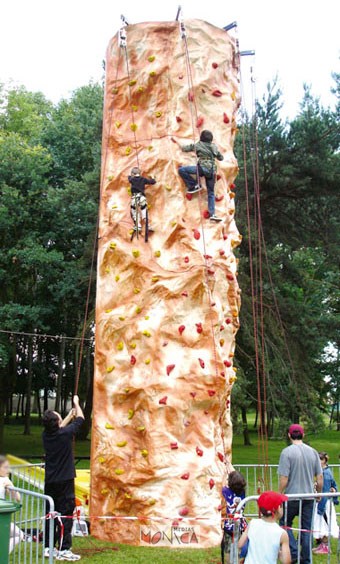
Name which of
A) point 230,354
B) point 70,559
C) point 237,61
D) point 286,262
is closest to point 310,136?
point 286,262

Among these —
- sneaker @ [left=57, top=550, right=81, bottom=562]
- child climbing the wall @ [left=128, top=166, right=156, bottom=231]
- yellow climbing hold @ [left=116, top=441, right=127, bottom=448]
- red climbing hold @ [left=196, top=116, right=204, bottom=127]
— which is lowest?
sneaker @ [left=57, top=550, right=81, bottom=562]

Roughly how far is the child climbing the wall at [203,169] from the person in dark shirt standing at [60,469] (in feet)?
11.1

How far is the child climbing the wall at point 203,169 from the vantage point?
9617 mm

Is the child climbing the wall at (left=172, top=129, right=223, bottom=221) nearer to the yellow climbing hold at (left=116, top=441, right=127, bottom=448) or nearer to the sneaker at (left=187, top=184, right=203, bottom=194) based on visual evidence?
the sneaker at (left=187, top=184, right=203, bottom=194)

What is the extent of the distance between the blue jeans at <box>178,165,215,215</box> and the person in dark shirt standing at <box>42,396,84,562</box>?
3349 mm

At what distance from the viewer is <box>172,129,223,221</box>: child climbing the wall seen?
9.62m

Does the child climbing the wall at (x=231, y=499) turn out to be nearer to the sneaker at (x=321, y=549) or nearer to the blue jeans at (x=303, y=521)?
the blue jeans at (x=303, y=521)

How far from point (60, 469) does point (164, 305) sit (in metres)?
2.51

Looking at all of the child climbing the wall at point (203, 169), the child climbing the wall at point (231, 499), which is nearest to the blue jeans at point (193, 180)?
the child climbing the wall at point (203, 169)

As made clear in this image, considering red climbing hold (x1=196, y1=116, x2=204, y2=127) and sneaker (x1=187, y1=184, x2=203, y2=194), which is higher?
red climbing hold (x1=196, y1=116, x2=204, y2=127)

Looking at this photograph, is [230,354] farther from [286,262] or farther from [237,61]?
[286,262]

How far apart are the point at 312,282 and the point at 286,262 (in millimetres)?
1281

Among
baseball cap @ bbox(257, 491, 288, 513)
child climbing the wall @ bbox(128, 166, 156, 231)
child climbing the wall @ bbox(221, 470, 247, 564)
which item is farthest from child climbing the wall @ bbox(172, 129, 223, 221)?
baseball cap @ bbox(257, 491, 288, 513)

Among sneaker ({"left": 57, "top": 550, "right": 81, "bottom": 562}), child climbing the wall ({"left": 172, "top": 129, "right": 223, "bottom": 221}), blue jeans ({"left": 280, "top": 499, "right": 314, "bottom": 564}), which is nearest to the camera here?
blue jeans ({"left": 280, "top": 499, "right": 314, "bottom": 564})
